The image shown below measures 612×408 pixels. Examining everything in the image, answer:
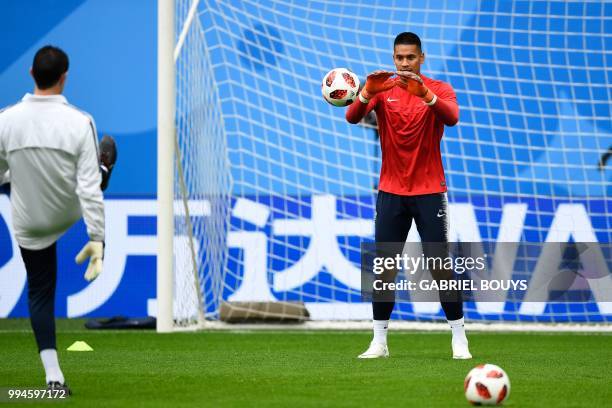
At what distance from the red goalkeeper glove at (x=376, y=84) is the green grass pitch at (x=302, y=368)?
4.99ft

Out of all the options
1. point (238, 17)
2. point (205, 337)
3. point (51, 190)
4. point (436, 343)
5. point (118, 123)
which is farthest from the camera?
point (118, 123)

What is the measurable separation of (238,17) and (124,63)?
149 cm

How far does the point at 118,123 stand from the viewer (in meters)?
11.1

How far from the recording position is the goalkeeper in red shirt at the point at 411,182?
6379 millimetres

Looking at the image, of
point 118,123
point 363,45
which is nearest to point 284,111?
point 363,45

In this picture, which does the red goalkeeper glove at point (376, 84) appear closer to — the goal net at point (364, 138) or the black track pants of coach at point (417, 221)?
the black track pants of coach at point (417, 221)

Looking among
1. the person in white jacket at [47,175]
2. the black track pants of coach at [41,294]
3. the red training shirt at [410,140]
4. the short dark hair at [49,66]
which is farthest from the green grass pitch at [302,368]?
the short dark hair at [49,66]

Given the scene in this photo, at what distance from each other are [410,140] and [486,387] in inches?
93.9

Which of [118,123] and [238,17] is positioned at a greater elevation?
[238,17]

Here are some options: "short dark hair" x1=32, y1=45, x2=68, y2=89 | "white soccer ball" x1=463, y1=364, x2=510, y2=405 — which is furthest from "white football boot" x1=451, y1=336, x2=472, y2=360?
"short dark hair" x1=32, y1=45, x2=68, y2=89

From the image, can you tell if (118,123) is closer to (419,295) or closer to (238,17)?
(238,17)

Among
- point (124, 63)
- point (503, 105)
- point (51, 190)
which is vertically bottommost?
point (51, 190)

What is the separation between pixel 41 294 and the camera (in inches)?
180

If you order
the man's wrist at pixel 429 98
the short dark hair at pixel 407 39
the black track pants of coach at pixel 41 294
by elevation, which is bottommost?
the black track pants of coach at pixel 41 294
